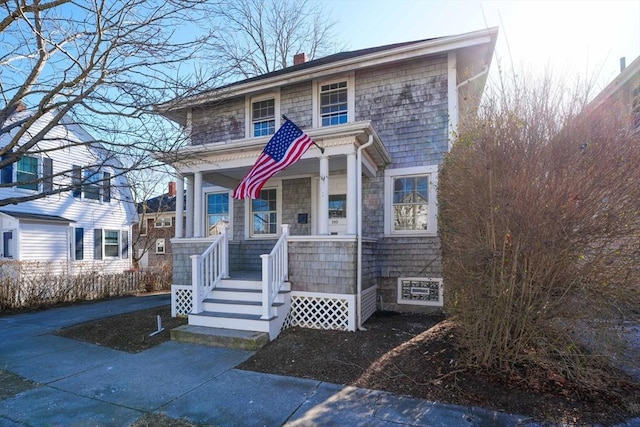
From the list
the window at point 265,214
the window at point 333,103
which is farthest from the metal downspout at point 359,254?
the window at point 265,214

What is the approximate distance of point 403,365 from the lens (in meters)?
4.54

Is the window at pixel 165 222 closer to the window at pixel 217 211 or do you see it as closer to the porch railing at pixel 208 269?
the window at pixel 217 211

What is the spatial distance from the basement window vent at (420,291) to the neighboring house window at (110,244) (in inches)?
571

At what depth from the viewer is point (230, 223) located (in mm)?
9742

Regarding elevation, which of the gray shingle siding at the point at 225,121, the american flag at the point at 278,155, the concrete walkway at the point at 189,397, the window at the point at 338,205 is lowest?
the concrete walkway at the point at 189,397

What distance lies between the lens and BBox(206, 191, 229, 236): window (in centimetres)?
1004

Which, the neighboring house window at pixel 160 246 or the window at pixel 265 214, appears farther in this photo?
the neighboring house window at pixel 160 246

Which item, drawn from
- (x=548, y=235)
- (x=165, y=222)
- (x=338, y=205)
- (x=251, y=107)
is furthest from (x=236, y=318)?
(x=165, y=222)

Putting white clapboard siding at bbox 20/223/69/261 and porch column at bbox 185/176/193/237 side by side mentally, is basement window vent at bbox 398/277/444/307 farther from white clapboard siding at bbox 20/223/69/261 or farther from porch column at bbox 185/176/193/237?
white clapboard siding at bbox 20/223/69/261

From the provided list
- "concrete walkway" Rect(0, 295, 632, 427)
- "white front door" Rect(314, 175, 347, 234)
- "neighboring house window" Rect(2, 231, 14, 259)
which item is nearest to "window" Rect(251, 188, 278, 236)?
"white front door" Rect(314, 175, 347, 234)

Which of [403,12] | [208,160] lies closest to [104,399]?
[208,160]

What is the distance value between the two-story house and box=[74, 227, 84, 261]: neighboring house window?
894cm

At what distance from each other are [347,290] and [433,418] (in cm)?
314

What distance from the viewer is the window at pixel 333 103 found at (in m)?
8.95
